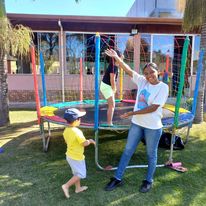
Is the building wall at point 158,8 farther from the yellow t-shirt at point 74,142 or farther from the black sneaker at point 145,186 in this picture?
the yellow t-shirt at point 74,142

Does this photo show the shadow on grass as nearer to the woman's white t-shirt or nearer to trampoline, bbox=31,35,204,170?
trampoline, bbox=31,35,204,170

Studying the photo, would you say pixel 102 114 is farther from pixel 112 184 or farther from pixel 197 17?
pixel 197 17

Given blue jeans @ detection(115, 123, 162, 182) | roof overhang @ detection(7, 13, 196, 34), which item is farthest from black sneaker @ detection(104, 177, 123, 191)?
roof overhang @ detection(7, 13, 196, 34)

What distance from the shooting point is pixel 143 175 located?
380cm

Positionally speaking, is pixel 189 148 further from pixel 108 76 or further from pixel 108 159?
pixel 108 76

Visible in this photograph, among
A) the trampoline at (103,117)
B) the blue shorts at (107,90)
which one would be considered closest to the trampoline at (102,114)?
the trampoline at (103,117)

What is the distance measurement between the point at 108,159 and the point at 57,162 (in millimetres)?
890

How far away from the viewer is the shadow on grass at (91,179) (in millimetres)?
3102

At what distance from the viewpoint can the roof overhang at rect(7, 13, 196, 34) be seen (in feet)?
30.6

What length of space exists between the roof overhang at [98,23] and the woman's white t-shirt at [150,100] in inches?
274

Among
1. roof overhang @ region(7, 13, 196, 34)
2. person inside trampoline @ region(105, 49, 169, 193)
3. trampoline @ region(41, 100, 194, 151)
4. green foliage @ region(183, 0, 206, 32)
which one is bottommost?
trampoline @ region(41, 100, 194, 151)

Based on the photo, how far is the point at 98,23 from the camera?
1007cm

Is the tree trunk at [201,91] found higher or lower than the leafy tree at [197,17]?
lower

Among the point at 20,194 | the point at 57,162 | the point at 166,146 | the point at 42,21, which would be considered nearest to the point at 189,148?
the point at 166,146
